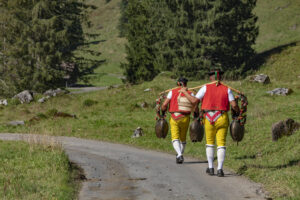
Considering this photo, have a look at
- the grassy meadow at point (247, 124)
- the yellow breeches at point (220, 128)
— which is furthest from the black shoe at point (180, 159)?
the yellow breeches at point (220, 128)

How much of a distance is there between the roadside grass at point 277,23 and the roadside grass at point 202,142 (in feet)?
41.0

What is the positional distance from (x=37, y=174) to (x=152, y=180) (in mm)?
2763

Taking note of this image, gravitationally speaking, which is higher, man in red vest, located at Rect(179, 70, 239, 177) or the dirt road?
man in red vest, located at Rect(179, 70, 239, 177)

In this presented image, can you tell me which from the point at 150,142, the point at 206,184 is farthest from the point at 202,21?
the point at 206,184

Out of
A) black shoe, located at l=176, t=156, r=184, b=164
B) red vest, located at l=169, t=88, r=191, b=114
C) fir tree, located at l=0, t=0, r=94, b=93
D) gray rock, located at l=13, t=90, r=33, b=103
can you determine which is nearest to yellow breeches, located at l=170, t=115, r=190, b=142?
red vest, located at l=169, t=88, r=191, b=114

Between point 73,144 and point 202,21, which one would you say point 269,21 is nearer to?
point 202,21

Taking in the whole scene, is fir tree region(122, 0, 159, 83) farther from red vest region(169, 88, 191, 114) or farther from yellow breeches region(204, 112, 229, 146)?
yellow breeches region(204, 112, 229, 146)

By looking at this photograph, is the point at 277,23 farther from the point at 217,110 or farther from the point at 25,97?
the point at 217,110

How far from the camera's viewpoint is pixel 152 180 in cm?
1098

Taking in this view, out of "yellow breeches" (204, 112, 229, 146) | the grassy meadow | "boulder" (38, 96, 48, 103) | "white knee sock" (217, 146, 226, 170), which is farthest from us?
"boulder" (38, 96, 48, 103)

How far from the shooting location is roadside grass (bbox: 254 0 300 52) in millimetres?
59450

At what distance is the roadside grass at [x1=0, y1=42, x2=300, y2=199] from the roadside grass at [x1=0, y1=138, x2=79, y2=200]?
2.03 metres

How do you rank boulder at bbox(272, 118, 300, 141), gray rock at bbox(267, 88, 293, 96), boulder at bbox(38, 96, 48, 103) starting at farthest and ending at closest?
1. boulder at bbox(38, 96, 48, 103)
2. gray rock at bbox(267, 88, 293, 96)
3. boulder at bbox(272, 118, 300, 141)

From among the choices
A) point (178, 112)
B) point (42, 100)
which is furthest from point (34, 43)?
point (178, 112)
